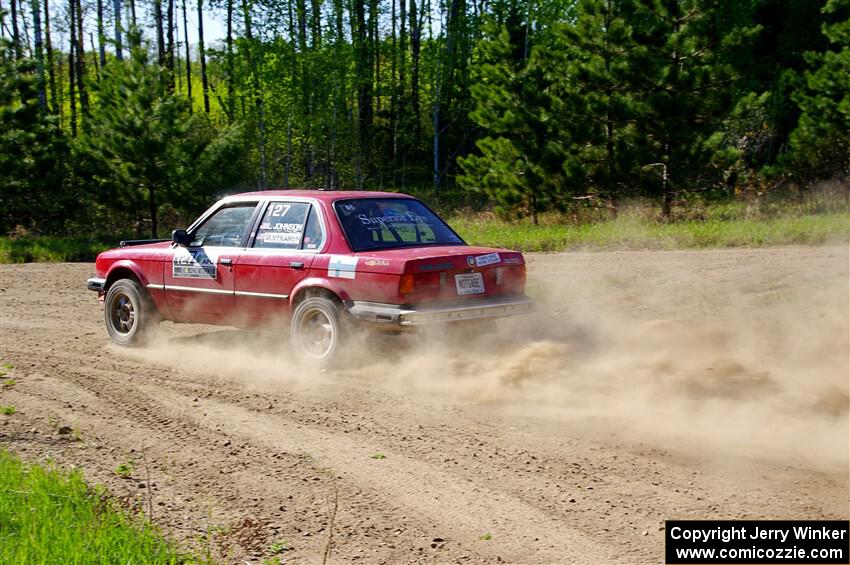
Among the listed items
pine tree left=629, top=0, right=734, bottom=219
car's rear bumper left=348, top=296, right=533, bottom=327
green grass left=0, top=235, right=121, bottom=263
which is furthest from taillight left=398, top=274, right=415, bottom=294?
pine tree left=629, top=0, right=734, bottom=219

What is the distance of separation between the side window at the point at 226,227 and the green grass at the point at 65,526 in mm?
3828

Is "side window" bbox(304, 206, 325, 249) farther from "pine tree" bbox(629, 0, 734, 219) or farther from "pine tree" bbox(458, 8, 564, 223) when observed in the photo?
"pine tree" bbox(458, 8, 564, 223)

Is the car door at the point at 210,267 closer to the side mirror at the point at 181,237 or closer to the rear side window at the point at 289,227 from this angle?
the side mirror at the point at 181,237

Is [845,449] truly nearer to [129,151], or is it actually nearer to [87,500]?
[87,500]

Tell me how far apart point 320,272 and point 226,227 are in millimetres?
1618

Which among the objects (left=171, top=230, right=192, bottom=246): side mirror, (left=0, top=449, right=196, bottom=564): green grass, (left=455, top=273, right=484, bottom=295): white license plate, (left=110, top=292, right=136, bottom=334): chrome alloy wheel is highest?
(left=171, top=230, right=192, bottom=246): side mirror

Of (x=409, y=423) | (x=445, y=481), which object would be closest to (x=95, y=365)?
(x=409, y=423)

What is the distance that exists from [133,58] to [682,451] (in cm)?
2163

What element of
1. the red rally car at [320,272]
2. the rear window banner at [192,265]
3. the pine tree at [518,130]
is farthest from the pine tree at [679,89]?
the rear window banner at [192,265]

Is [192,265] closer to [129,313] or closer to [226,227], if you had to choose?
[226,227]

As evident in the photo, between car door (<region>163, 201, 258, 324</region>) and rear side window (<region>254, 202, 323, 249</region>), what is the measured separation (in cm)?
24

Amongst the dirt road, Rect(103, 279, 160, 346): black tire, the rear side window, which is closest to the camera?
the dirt road

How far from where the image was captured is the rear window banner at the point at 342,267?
7793mm

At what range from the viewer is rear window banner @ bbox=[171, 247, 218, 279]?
8961 mm
